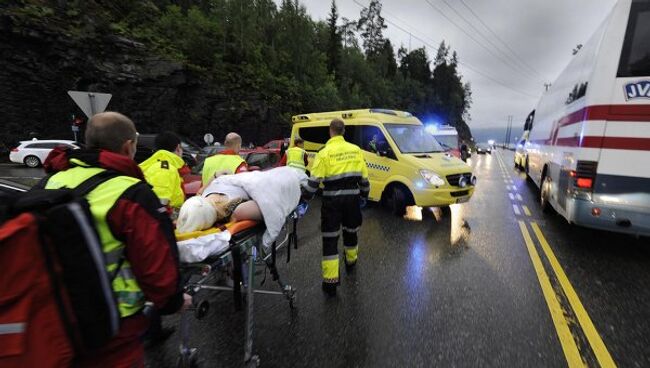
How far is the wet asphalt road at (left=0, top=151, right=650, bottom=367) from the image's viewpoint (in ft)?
9.69

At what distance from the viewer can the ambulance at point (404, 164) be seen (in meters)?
7.22

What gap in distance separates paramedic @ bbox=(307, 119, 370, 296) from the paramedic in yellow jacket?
1686mm

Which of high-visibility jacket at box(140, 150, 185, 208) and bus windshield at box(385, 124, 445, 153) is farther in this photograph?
bus windshield at box(385, 124, 445, 153)

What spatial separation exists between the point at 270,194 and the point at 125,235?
4.79ft

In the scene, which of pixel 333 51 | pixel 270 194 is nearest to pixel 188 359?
pixel 270 194

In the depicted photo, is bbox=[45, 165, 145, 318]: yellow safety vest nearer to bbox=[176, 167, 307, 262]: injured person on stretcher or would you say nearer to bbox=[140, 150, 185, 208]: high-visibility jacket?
bbox=[176, 167, 307, 262]: injured person on stretcher

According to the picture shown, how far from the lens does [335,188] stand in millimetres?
4242

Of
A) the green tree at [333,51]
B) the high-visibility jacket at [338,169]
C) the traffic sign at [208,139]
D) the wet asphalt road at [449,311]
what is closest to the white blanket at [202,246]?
the wet asphalt road at [449,311]

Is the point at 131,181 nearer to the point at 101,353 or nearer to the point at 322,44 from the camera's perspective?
the point at 101,353

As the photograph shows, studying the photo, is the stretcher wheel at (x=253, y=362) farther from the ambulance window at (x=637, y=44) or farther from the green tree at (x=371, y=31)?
the green tree at (x=371, y=31)

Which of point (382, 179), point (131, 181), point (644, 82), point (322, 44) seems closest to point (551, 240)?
point (644, 82)

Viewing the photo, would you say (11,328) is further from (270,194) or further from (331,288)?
(331,288)

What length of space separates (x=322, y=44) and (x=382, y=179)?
63825mm

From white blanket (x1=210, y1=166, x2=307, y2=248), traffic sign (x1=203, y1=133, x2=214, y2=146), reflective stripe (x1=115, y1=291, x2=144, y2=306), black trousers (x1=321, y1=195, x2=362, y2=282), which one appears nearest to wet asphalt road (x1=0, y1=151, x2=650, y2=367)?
black trousers (x1=321, y1=195, x2=362, y2=282)
